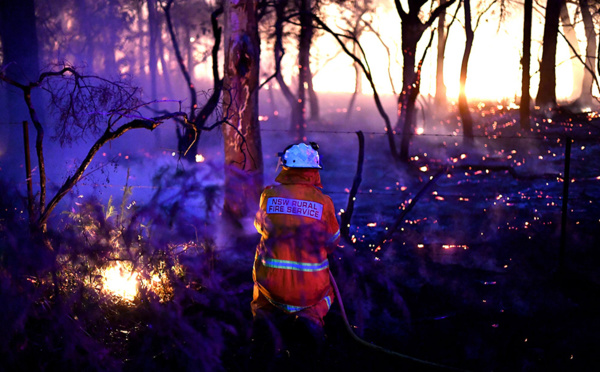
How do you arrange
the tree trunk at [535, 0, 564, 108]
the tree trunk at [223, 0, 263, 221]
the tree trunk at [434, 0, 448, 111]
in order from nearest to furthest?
1. the tree trunk at [223, 0, 263, 221]
2. the tree trunk at [535, 0, 564, 108]
3. the tree trunk at [434, 0, 448, 111]

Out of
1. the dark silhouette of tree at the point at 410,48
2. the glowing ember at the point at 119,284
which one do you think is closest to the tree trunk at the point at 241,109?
the glowing ember at the point at 119,284

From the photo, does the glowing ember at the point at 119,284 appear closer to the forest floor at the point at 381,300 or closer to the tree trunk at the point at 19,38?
the forest floor at the point at 381,300

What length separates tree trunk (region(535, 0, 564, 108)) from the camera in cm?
1912

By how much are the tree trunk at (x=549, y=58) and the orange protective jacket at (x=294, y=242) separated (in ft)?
64.1

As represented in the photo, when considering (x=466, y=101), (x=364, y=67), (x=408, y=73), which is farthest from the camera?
(x=466, y=101)

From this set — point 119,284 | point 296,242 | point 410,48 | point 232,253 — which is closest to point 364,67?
point 410,48

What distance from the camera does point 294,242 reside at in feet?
11.6

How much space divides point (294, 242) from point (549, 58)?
20.0m

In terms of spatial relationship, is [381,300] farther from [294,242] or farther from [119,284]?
[119,284]

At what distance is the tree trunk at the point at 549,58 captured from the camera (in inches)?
753

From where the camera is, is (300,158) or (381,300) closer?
(300,158)

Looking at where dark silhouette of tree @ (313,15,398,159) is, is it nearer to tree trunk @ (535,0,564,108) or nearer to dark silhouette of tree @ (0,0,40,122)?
dark silhouette of tree @ (0,0,40,122)

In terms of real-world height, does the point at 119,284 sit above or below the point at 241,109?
below

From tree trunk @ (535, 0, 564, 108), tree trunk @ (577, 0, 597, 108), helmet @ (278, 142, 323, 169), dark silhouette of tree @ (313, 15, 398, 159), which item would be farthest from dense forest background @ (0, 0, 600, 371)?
tree trunk @ (577, 0, 597, 108)
